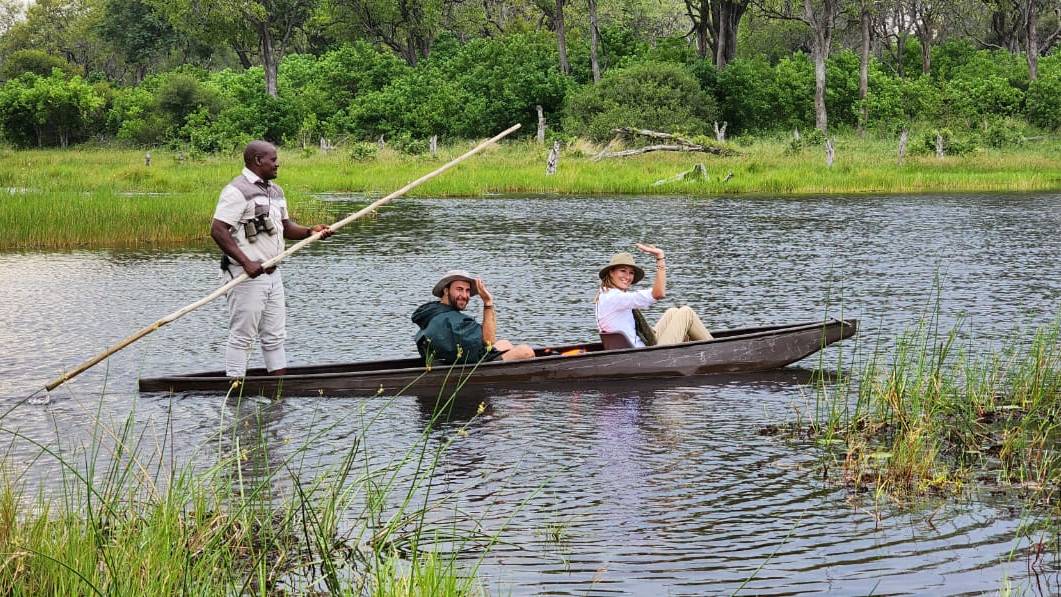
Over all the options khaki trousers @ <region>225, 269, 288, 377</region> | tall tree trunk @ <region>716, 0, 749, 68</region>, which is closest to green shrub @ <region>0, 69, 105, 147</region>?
tall tree trunk @ <region>716, 0, 749, 68</region>

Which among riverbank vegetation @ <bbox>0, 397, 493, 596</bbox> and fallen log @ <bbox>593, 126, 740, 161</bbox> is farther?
fallen log @ <bbox>593, 126, 740, 161</bbox>

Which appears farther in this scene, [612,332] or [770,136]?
[770,136]

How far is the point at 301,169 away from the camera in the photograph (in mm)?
40938

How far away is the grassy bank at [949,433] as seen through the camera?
25.4 feet

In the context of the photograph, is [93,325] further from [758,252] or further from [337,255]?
[758,252]

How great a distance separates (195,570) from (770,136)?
4483 centimetres

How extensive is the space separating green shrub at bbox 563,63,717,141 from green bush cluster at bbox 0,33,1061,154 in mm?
51

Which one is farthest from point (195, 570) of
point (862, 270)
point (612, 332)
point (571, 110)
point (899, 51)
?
point (899, 51)

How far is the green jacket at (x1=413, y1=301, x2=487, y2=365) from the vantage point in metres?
10.4

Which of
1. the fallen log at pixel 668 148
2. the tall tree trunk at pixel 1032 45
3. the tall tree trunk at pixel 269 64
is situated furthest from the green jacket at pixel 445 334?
the tall tree trunk at pixel 269 64

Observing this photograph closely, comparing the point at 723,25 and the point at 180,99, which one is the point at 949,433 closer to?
the point at 723,25

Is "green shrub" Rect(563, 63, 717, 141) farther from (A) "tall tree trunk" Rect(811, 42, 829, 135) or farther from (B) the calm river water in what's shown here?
(B) the calm river water

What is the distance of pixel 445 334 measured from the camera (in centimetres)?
1037

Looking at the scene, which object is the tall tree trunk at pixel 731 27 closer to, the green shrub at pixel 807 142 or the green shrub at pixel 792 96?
the green shrub at pixel 792 96
